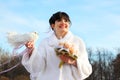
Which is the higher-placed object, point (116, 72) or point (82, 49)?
point (82, 49)

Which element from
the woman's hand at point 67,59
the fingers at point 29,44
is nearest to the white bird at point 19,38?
the fingers at point 29,44

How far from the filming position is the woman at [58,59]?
5.69 meters

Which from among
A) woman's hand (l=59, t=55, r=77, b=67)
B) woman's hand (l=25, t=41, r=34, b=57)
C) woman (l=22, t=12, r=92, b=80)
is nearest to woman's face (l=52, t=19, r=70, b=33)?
woman (l=22, t=12, r=92, b=80)

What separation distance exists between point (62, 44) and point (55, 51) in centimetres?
14

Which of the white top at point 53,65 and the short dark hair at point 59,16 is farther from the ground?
the short dark hair at point 59,16

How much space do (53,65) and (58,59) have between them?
0.36 ft

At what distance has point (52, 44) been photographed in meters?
5.86

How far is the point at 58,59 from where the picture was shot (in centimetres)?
575

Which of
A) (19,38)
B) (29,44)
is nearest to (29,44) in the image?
(29,44)

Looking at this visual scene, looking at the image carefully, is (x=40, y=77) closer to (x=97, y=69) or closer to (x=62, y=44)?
(x=62, y=44)


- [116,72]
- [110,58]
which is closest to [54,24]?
[116,72]

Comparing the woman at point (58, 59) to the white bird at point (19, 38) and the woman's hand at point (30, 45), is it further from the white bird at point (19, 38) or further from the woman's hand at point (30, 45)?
the white bird at point (19, 38)

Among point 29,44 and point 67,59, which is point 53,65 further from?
point 29,44

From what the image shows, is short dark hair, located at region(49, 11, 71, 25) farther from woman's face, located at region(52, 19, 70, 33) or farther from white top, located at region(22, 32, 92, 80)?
white top, located at region(22, 32, 92, 80)
